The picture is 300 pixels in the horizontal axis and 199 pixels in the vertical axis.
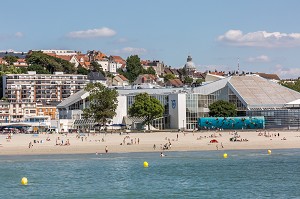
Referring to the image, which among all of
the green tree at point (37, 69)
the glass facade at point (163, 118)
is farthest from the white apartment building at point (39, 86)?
the glass facade at point (163, 118)

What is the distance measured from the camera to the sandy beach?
3036 inches

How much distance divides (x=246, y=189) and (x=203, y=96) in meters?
70.9

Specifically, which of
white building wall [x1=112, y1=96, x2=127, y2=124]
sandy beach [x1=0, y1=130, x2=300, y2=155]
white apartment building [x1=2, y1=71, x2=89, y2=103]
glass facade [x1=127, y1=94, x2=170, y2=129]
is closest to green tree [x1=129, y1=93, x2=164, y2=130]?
glass facade [x1=127, y1=94, x2=170, y2=129]

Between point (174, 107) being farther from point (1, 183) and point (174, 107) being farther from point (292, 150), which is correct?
point (1, 183)

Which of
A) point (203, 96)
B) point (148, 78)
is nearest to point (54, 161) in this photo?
point (203, 96)

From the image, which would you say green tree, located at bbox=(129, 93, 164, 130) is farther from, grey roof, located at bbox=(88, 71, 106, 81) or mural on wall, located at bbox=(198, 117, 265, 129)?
grey roof, located at bbox=(88, 71, 106, 81)

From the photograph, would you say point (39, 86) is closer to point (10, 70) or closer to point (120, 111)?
point (10, 70)

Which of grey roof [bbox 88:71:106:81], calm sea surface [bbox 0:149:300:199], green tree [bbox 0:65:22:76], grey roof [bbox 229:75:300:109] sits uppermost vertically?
green tree [bbox 0:65:22:76]

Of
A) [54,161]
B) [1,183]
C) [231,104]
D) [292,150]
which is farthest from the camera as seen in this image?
[231,104]

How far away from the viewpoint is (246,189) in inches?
1825

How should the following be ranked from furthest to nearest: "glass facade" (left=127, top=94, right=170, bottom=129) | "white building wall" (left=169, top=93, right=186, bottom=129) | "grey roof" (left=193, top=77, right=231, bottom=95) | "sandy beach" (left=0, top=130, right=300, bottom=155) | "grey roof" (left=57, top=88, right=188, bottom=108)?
"grey roof" (left=57, top=88, right=188, bottom=108), "grey roof" (left=193, top=77, right=231, bottom=95), "glass facade" (left=127, top=94, right=170, bottom=129), "white building wall" (left=169, top=93, right=186, bottom=129), "sandy beach" (left=0, top=130, right=300, bottom=155)

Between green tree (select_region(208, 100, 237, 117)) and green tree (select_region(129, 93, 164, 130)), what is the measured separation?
8.18 meters

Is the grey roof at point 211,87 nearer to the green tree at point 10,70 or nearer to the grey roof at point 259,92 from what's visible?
the grey roof at point 259,92

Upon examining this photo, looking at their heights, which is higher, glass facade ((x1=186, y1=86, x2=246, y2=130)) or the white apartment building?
the white apartment building
